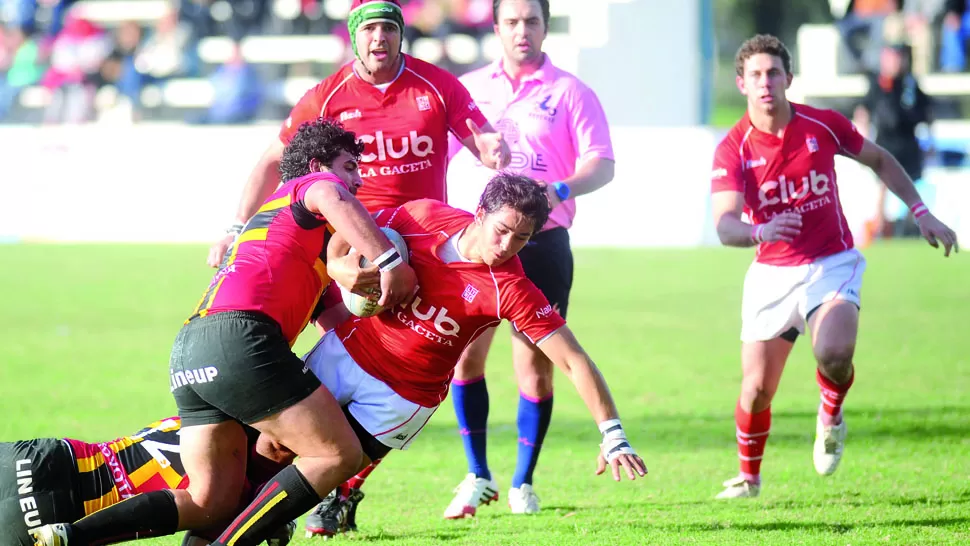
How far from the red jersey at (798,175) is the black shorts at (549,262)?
0.92 metres

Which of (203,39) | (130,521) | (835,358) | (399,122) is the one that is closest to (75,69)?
(203,39)

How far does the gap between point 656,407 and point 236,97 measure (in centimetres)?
1554

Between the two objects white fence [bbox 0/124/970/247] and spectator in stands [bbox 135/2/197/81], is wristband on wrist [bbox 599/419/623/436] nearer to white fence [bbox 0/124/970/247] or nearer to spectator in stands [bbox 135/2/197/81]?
white fence [bbox 0/124/970/247]

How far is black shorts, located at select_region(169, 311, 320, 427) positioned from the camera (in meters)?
4.70

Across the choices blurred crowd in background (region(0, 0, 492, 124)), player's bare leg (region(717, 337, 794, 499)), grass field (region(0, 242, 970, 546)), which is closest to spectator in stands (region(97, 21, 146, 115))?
blurred crowd in background (region(0, 0, 492, 124))

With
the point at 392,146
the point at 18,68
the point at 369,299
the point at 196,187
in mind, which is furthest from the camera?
the point at 18,68

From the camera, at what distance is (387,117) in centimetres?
609

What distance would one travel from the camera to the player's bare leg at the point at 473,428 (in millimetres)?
6215

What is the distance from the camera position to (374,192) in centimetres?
609

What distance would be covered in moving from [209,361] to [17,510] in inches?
37.8

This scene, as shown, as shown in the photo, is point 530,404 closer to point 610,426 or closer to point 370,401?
point 370,401

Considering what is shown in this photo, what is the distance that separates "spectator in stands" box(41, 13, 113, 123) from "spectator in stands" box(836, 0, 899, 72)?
49.5 ft

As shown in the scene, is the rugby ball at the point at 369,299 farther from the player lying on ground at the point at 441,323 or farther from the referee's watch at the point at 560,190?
the referee's watch at the point at 560,190

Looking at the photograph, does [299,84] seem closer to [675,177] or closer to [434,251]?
[675,177]
